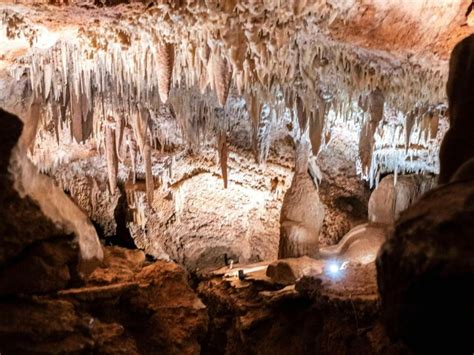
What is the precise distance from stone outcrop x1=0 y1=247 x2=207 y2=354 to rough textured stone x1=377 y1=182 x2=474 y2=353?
2571 millimetres

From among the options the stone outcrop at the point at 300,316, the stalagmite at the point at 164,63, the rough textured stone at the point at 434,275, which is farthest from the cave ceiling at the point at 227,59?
the rough textured stone at the point at 434,275

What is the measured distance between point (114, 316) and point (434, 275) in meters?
3.26

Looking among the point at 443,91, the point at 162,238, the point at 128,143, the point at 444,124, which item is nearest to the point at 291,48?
the point at 443,91

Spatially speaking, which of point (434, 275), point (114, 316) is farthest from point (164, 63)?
point (434, 275)

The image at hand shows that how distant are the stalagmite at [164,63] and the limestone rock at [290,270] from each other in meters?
2.82

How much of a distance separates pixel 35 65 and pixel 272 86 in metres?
2.95

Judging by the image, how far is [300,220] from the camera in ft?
29.1

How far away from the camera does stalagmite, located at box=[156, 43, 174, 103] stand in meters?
5.83

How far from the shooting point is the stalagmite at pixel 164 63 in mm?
5828

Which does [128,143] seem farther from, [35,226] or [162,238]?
[35,226]

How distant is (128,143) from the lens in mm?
9695

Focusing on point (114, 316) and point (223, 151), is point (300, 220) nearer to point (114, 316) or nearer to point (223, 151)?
point (223, 151)

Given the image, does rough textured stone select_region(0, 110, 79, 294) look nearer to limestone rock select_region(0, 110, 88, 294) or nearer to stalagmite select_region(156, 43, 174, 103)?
limestone rock select_region(0, 110, 88, 294)

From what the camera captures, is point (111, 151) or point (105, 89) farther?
point (111, 151)
